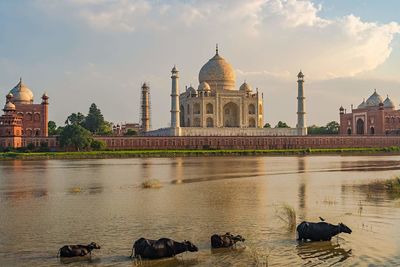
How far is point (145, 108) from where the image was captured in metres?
57.5

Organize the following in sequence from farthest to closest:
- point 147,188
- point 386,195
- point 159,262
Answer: point 147,188 < point 386,195 < point 159,262

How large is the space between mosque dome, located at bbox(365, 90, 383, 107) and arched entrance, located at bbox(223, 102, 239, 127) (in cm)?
1726

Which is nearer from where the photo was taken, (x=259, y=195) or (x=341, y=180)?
(x=259, y=195)

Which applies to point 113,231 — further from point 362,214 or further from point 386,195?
point 386,195

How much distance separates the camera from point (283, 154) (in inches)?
1800

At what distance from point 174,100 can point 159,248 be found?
145ft

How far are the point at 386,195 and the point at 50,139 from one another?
38.3 metres

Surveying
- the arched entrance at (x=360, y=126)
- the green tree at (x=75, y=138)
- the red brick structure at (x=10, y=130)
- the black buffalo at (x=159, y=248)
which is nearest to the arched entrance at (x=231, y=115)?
the arched entrance at (x=360, y=126)

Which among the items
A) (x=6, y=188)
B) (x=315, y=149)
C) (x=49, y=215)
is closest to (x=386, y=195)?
(x=49, y=215)

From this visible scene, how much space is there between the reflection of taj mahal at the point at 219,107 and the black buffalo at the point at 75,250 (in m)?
42.9

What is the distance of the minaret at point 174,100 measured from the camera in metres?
50.3

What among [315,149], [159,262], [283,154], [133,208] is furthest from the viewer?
[315,149]

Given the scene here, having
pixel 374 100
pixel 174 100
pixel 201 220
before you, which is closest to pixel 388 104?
pixel 374 100

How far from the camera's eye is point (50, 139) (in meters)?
47.1
